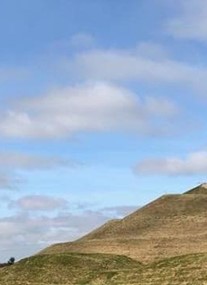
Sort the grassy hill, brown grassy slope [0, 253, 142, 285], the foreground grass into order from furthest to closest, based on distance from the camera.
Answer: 1. brown grassy slope [0, 253, 142, 285]
2. the grassy hill
3. the foreground grass

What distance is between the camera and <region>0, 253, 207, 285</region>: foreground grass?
48.4 metres

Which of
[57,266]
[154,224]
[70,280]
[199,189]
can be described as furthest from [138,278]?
[199,189]

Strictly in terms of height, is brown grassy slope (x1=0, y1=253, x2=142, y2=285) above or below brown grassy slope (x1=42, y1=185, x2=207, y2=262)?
below

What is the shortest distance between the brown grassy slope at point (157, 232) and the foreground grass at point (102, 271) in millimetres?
8477

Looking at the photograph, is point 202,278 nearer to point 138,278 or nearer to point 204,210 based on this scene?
point 138,278

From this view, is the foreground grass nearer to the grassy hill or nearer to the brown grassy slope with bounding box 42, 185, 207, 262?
the grassy hill

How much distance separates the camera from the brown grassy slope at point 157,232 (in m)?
72.2

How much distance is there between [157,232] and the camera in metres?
80.2

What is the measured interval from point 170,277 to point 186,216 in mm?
38374

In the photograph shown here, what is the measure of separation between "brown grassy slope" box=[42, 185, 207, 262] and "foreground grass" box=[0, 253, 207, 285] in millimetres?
8477

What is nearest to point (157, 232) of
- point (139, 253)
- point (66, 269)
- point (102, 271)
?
point (139, 253)

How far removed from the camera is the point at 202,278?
46.2 m

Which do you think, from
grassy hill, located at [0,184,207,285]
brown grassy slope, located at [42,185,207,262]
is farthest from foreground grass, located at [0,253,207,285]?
brown grassy slope, located at [42,185,207,262]

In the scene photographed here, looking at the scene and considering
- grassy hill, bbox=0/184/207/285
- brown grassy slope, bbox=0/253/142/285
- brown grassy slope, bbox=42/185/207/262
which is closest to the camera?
grassy hill, bbox=0/184/207/285
